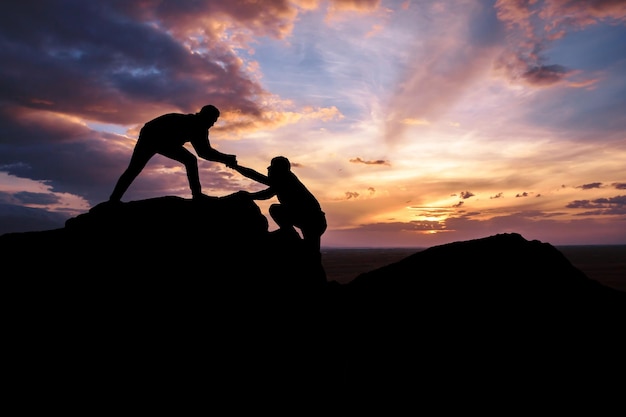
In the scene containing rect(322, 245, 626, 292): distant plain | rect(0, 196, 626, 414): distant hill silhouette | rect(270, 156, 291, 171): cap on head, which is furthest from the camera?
rect(322, 245, 626, 292): distant plain

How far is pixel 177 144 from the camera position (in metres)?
8.45

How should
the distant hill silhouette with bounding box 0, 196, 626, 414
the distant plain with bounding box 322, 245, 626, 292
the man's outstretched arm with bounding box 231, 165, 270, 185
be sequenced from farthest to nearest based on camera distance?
1. the distant plain with bounding box 322, 245, 626, 292
2. the man's outstretched arm with bounding box 231, 165, 270, 185
3. the distant hill silhouette with bounding box 0, 196, 626, 414

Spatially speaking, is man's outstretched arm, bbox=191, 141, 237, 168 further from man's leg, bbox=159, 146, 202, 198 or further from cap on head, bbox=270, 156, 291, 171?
cap on head, bbox=270, 156, 291, 171

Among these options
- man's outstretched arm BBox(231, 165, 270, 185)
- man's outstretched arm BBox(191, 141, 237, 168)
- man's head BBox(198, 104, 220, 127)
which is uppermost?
man's head BBox(198, 104, 220, 127)

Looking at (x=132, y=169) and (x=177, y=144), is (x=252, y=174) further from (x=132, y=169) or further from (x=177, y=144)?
(x=132, y=169)

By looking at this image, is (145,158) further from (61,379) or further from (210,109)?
(61,379)

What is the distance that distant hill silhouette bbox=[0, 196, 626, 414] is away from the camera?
5418mm

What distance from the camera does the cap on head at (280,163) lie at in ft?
27.2

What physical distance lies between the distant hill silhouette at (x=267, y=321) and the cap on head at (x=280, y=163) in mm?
1482

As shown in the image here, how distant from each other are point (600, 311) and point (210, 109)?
28.2 feet

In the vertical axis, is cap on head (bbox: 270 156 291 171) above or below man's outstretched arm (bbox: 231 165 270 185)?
above

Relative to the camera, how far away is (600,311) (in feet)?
20.1

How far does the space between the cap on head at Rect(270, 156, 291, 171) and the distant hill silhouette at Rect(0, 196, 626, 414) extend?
148cm

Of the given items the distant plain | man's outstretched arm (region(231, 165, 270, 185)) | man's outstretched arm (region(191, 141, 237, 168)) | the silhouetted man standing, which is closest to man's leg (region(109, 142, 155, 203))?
the silhouetted man standing
